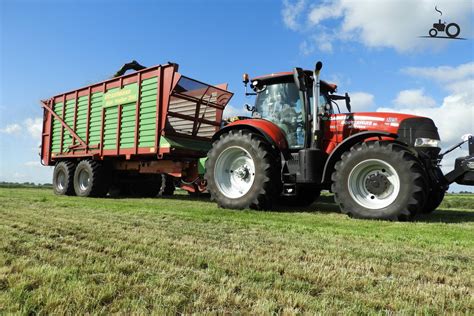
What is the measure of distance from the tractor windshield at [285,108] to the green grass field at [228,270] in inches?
114

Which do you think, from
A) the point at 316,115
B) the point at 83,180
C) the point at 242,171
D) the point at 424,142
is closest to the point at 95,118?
the point at 83,180

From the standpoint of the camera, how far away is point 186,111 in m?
→ 10.1

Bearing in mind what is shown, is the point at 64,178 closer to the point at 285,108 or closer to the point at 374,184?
the point at 285,108

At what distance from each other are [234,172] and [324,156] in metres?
1.80

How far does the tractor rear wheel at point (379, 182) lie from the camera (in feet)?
19.5

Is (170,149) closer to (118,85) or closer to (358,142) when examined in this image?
(118,85)

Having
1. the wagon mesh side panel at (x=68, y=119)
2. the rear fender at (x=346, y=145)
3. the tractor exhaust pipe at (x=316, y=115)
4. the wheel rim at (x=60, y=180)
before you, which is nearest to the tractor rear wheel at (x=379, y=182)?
the rear fender at (x=346, y=145)

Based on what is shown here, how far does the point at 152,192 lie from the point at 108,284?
10659 millimetres

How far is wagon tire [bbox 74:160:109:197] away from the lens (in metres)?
11.6

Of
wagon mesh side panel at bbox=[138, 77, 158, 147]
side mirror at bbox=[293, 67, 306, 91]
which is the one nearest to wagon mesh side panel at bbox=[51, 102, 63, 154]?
wagon mesh side panel at bbox=[138, 77, 158, 147]

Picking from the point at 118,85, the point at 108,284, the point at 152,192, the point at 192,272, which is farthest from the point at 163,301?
the point at 152,192

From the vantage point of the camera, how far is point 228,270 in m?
2.78

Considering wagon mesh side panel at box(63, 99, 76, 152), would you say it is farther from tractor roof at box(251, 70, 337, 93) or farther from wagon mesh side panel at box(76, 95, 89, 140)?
tractor roof at box(251, 70, 337, 93)

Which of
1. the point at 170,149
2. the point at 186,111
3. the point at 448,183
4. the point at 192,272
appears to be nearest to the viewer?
the point at 192,272
